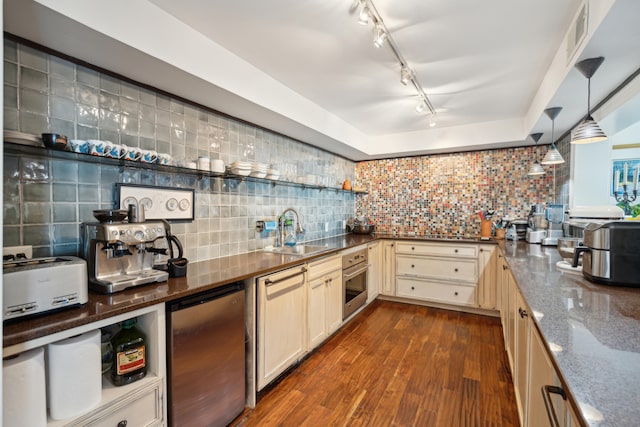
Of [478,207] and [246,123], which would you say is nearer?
[246,123]

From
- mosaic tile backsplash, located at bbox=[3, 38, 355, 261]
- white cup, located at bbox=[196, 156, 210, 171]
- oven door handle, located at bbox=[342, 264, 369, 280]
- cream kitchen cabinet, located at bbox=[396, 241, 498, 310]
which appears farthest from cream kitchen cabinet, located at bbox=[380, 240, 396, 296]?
white cup, located at bbox=[196, 156, 210, 171]

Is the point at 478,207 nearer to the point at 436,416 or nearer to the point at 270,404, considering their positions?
the point at 436,416

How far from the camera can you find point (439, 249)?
365 cm

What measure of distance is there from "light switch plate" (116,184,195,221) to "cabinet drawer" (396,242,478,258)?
8.94ft

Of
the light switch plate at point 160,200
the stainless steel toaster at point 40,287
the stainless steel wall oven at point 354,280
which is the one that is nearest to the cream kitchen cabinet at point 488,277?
the stainless steel wall oven at point 354,280

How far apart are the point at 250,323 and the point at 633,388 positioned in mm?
1680

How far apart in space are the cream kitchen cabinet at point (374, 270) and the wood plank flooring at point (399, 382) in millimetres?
587

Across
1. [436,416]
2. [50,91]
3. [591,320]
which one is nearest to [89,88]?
[50,91]

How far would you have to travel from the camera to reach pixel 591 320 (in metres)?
1.07

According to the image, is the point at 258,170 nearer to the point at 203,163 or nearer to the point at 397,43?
the point at 203,163

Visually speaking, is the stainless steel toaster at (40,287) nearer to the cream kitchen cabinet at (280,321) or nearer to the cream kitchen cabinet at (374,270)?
the cream kitchen cabinet at (280,321)

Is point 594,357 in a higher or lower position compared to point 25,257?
lower

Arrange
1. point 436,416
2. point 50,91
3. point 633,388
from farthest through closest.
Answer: point 436,416 < point 50,91 < point 633,388

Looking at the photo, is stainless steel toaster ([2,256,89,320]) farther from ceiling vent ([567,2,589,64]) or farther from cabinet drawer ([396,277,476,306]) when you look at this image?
cabinet drawer ([396,277,476,306])
